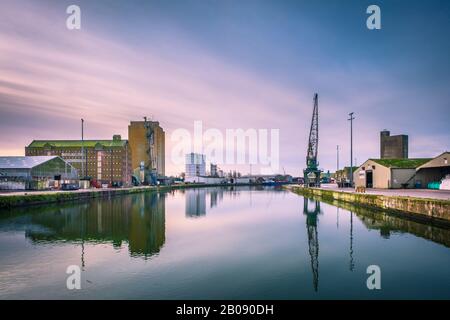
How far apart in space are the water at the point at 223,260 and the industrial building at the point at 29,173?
30.7 m

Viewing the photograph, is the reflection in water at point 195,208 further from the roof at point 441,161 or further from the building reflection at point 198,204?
the roof at point 441,161

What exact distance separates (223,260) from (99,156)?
355 feet

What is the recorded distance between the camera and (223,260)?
13766 millimetres

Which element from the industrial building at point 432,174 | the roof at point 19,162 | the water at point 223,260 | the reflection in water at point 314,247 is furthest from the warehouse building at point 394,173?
the roof at point 19,162

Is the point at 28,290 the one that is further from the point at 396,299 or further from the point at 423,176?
the point at 423,176

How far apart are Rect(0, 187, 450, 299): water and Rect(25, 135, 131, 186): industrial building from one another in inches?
3510

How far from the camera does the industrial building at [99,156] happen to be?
110 meters

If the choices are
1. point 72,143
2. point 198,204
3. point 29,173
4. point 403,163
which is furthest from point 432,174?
point 72,143

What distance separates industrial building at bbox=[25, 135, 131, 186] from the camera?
110062 mm

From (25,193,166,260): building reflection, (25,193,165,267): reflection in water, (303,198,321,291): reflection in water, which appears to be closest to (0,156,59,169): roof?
(25,193,165,267): reflection in water
